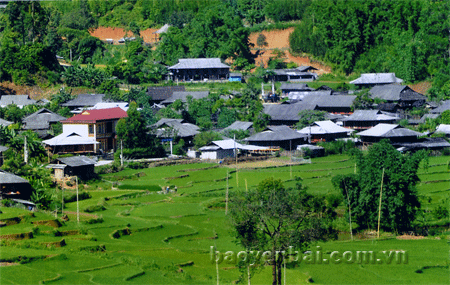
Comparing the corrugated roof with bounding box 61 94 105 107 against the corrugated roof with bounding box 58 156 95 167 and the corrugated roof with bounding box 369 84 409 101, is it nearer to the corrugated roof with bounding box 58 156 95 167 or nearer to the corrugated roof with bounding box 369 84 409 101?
the corrugated roof with bounding box 58 156 95 167

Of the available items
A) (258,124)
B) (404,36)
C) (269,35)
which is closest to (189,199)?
(258,124)

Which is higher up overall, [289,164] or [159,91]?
[159,91]

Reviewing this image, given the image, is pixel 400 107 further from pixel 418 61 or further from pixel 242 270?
pixel 242 270

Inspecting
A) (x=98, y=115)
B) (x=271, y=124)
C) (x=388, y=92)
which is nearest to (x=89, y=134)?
(x=98, y=115)

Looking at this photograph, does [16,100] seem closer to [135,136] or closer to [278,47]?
[135,136]

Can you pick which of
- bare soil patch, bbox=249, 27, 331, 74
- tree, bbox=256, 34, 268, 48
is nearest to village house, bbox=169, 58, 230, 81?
bare soil patch, bbox=249, 27, 331, 74
